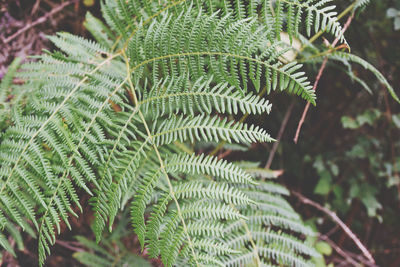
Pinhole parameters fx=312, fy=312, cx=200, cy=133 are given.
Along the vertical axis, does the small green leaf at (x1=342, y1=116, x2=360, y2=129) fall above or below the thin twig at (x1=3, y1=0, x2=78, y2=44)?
below

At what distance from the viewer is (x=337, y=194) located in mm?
2303

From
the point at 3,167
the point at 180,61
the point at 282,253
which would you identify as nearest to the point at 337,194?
the point at 282,253

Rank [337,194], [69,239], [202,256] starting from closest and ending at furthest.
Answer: [202,256]
[69,239]
[337,194]

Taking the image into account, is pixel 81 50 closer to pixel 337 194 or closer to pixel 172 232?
pixel 172 232

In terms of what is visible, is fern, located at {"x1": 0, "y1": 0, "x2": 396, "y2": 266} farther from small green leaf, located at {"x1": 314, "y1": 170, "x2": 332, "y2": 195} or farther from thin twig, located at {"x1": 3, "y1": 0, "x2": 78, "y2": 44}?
small green leaf, located at {"x1": 314, "y1": 170, "x2": 332, "y2": 195}

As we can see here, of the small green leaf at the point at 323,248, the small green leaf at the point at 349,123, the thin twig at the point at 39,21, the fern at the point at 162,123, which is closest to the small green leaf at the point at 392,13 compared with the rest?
the small green leaf at the point at 349,123

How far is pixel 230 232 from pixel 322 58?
1050 mm

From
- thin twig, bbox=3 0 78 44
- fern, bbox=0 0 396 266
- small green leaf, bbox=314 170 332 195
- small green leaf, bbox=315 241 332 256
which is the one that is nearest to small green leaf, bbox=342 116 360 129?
small green leaf, bbox=314 170 332 195

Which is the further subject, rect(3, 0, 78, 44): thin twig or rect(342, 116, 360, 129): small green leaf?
rect(342, 116, 360, 129): small green leaf

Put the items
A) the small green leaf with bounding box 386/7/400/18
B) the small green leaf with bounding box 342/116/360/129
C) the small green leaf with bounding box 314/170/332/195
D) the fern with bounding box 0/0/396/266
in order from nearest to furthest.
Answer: the fern with bounding box 0/0/396/266
the small green leaf with bounding box 386/7/400/18
the small green leaf with bounding box 342/116/360/129
the small green leaf with bounding box 314/170/332/195

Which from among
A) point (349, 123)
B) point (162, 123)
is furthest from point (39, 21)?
point (349, 123)

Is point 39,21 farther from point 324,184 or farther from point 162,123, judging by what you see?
point 324,184

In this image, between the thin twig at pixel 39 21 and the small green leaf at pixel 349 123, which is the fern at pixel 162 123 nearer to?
the thin twig at pixel 39 21

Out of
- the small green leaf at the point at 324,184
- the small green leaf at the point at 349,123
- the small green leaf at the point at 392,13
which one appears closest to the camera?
the small green leaf at the point at 392,13
